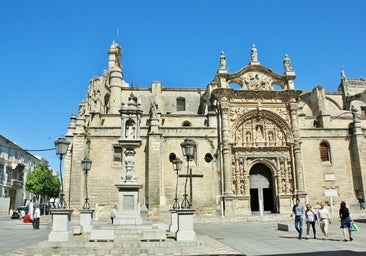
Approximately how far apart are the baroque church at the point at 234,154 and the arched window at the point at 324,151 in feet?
0.28

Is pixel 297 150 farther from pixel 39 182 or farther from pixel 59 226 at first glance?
pixel 39 182

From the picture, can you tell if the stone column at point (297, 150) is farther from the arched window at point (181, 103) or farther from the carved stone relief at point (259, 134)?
the arched window at point (181, 103)

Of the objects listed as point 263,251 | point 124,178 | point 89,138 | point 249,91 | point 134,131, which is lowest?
point 263,251

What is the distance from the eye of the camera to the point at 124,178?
13.5m

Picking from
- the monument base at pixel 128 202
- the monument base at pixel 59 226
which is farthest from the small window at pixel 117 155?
the monument base at pixel 59 226

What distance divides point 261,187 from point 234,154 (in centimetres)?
372

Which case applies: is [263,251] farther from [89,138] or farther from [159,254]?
[89,138]

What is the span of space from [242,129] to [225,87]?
155 inches

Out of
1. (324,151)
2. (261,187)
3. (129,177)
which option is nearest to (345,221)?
(129,177)

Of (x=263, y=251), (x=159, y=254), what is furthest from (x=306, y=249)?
(x=159, y=254)

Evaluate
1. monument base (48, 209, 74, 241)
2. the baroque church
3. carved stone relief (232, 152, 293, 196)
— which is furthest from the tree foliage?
monument base (48, 209, 74, 241)

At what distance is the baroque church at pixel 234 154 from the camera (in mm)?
26094

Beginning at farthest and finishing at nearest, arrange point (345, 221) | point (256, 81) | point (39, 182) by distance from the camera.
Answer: point (39, 182), point (256, 81), point (345, 221)

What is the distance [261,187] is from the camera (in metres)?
28.5
